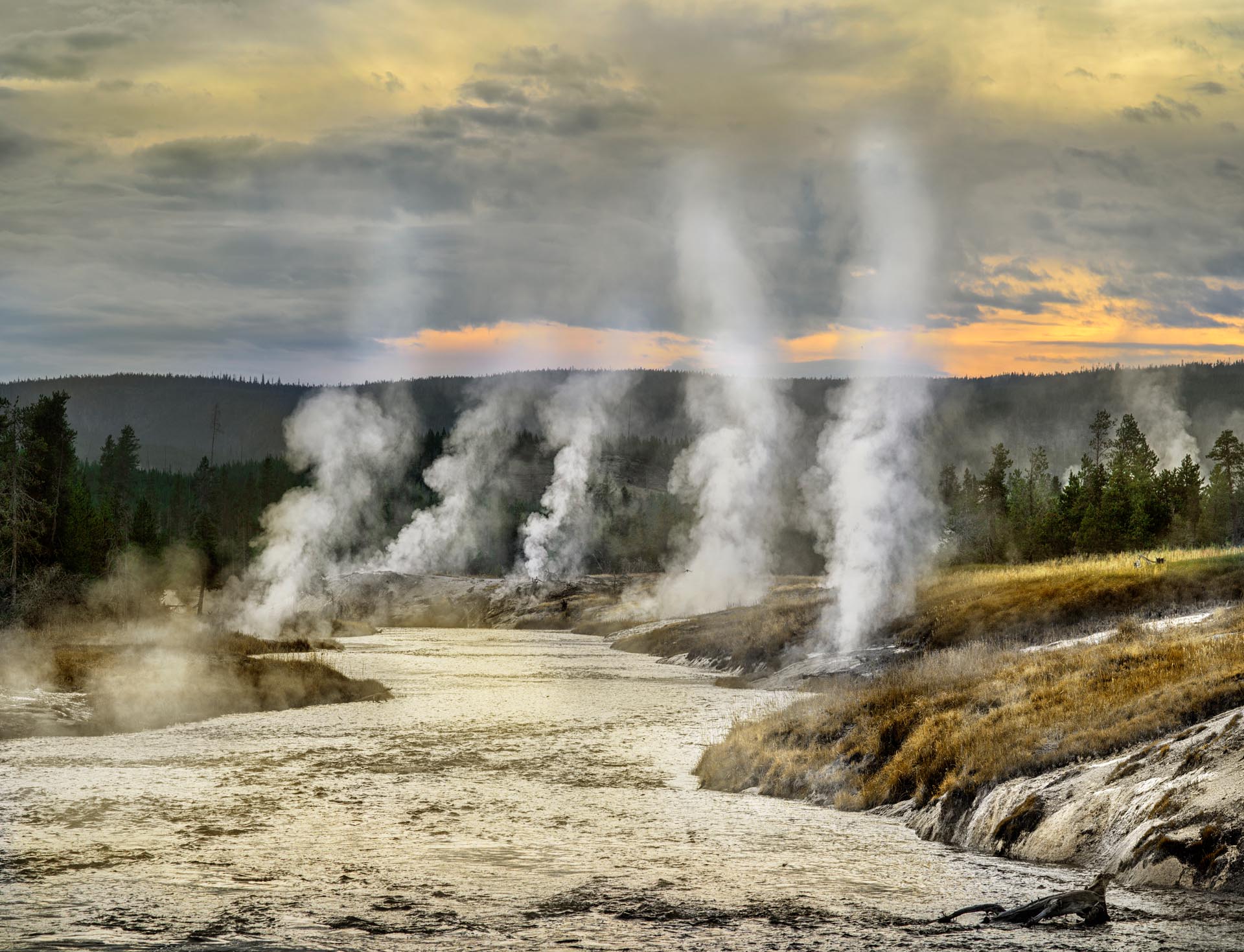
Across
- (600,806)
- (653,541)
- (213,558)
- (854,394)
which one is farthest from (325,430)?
(600,806)

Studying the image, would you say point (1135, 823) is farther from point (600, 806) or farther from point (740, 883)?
point (600, 806)

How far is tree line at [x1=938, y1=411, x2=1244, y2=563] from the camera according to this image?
10312 cm

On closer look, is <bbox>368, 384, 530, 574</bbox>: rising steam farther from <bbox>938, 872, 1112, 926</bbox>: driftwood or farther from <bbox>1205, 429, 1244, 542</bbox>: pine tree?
<bbox>938, 872, 1112, 926</bbox>: driftwood

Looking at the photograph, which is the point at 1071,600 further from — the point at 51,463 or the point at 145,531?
the point at 145,531

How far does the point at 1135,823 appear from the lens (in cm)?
1812

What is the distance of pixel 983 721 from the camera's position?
→ 25047 mm

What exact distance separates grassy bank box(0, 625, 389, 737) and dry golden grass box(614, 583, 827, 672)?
67.0 ft

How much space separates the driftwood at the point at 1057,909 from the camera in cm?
1523

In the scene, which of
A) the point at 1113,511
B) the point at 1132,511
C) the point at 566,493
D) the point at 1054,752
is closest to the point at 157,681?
the point at 1054,752

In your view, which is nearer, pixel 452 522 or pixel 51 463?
pixel 51 463

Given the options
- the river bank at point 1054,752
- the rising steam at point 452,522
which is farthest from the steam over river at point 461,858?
the rising steam at point 452,522

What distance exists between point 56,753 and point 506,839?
56.1 ft

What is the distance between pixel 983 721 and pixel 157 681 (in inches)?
1254

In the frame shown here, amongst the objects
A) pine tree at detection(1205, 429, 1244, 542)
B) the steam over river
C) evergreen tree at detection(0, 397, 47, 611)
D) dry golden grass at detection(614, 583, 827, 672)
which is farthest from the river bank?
pine tree at detection(1205, 429, 1244, 542)
